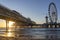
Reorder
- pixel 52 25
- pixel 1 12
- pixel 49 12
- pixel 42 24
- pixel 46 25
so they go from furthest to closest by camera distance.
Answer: pixel 42 24 → pixel 46 25 → pixel 52 25 → pixel 49 12 → pixel 1 12

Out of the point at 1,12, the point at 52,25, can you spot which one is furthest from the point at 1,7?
the point at 52,25

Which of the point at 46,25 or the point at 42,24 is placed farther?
the point at 42,24

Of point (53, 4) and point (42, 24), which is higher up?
point (53, 4)

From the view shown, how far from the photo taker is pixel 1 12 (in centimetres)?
6166

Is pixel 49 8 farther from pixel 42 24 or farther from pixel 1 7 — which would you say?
pixel 1 7

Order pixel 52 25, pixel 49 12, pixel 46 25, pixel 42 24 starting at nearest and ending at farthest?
pixel 49 12 < pixel 52 25 < pixel 46 25 < pixel 42 24

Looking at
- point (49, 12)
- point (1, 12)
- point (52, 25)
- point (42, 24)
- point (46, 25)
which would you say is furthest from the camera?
point (42, 24)

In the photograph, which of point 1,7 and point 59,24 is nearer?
point 1,7

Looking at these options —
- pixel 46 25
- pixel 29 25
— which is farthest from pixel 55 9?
pixel 29 25

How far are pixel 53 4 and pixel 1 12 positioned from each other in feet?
237

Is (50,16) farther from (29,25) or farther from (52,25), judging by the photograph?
(29,25)

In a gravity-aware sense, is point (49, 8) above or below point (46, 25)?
above

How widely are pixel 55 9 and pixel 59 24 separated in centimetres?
3277

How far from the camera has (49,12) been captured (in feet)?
408
